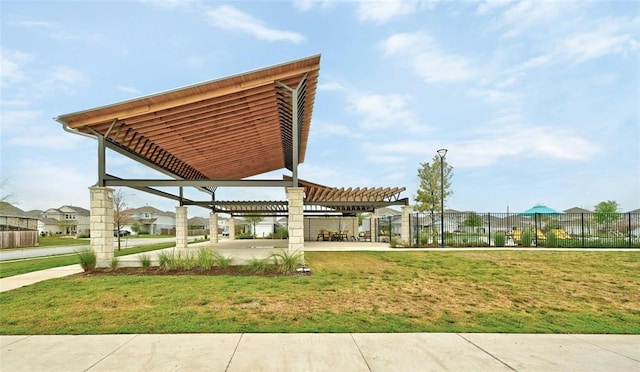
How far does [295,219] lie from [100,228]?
6291mm

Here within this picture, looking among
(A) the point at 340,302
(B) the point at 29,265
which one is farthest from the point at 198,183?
(B) the point at 29,265

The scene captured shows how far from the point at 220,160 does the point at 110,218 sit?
336 inches

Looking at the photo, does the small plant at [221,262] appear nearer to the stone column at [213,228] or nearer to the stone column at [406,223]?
the stone column at [406,223]

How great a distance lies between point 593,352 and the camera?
4809 mm

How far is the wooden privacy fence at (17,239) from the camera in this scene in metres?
28.9

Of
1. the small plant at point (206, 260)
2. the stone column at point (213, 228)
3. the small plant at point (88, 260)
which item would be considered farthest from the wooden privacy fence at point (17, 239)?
the small plant at point (206, 260)

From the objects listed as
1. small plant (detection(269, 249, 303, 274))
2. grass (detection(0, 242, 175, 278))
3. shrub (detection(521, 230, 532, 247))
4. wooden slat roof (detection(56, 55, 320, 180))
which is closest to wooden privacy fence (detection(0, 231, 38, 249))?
grass (detection(0, 242, 175, 278))

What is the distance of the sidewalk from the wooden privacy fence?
31195 millimetres

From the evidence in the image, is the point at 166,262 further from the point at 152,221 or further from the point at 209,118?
the point at 152,221

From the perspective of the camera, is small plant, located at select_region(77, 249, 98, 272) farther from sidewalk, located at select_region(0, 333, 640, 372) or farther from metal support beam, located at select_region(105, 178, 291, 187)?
sidewalk, located at select_region(0, 333, 640, 372)

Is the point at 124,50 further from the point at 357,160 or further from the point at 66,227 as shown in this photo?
the point at 66,227

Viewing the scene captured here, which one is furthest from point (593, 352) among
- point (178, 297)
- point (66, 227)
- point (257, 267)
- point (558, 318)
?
point (66, 227)

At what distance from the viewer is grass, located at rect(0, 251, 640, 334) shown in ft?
19.5

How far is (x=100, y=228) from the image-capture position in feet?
38.7
